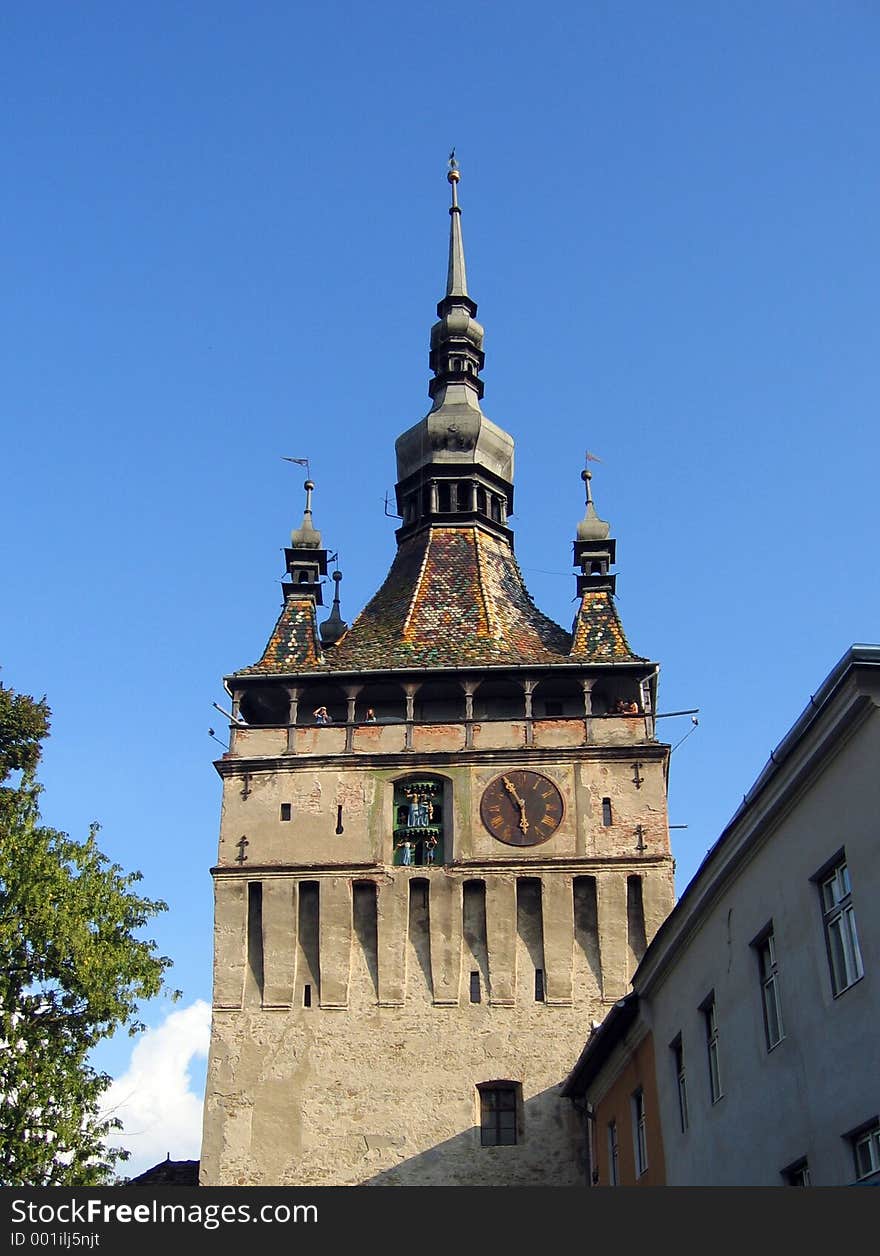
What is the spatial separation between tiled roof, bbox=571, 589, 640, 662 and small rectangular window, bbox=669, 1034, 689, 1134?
13.3m

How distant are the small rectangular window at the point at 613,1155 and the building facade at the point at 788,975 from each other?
3.65 metres

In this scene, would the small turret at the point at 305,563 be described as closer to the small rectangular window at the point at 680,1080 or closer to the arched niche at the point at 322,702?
the arched niche at the point at 322,702

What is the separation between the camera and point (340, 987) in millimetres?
28453

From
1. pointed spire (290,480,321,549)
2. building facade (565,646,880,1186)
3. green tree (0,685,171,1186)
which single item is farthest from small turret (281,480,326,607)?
building facade (565,646,880,1186)

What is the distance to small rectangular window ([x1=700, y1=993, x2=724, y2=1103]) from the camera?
17.1 meters

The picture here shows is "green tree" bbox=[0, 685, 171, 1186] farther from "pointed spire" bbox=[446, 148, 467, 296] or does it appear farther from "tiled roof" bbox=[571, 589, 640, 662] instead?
"pointed spire" bbox=[446, 148, 467, 296]

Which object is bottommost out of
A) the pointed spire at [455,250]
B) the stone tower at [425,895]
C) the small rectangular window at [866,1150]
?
the small rectangular window at [866,1150]

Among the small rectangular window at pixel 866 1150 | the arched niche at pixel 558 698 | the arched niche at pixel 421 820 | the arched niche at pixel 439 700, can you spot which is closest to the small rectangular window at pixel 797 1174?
the small rectangular window at pixel 866 1150

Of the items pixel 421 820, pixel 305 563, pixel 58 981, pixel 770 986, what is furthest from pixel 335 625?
pixel 770 986

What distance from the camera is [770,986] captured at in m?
15.6

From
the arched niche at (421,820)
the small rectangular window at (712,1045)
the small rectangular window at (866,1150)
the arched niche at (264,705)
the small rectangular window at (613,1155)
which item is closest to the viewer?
the small rectangular window at (866,1150)

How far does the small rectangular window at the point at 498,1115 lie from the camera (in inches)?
1076

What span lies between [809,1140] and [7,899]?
13594 millimetres

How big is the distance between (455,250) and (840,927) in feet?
114
